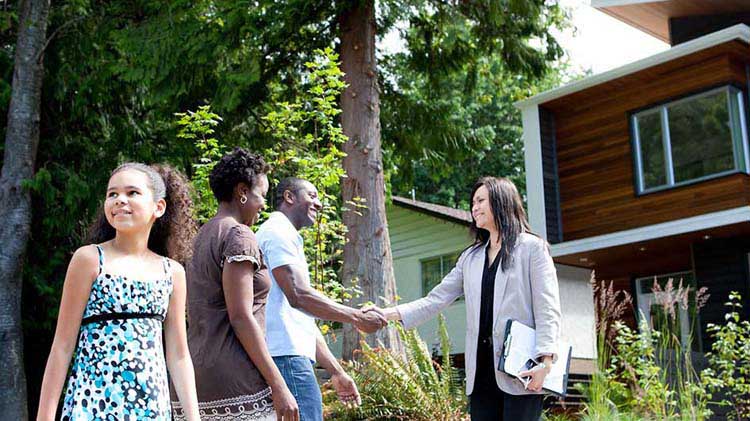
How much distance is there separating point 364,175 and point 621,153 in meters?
6.08

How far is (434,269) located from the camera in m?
22.0

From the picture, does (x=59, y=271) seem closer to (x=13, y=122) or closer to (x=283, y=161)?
(x=13, y=122)

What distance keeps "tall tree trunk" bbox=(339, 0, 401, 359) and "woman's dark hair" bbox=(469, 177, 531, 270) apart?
627 centimetres

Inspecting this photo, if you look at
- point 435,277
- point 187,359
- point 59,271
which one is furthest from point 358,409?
point 435,277

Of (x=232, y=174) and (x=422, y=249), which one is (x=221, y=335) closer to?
(x=232, y=174)

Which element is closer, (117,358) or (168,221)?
(117,358)

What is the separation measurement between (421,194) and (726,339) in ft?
79.3

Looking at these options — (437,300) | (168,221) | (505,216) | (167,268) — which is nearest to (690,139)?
(437,300)

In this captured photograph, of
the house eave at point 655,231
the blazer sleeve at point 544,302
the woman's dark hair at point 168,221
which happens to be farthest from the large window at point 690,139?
the woman's dark hair at point 168,221

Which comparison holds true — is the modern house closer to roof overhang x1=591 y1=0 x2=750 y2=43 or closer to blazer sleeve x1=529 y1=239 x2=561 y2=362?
roof overhang x1=591 y1=0 x2=750 y2=43

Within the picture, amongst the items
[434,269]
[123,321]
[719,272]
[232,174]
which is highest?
[434,269]

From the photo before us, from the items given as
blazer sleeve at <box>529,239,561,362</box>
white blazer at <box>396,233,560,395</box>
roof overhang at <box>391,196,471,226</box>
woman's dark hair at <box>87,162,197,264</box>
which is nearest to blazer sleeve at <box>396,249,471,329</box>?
white blazer at <box>396,233,560,395</box>

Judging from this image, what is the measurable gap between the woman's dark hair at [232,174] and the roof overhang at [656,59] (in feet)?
38.1

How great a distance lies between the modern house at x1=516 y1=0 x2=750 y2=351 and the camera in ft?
47.6
